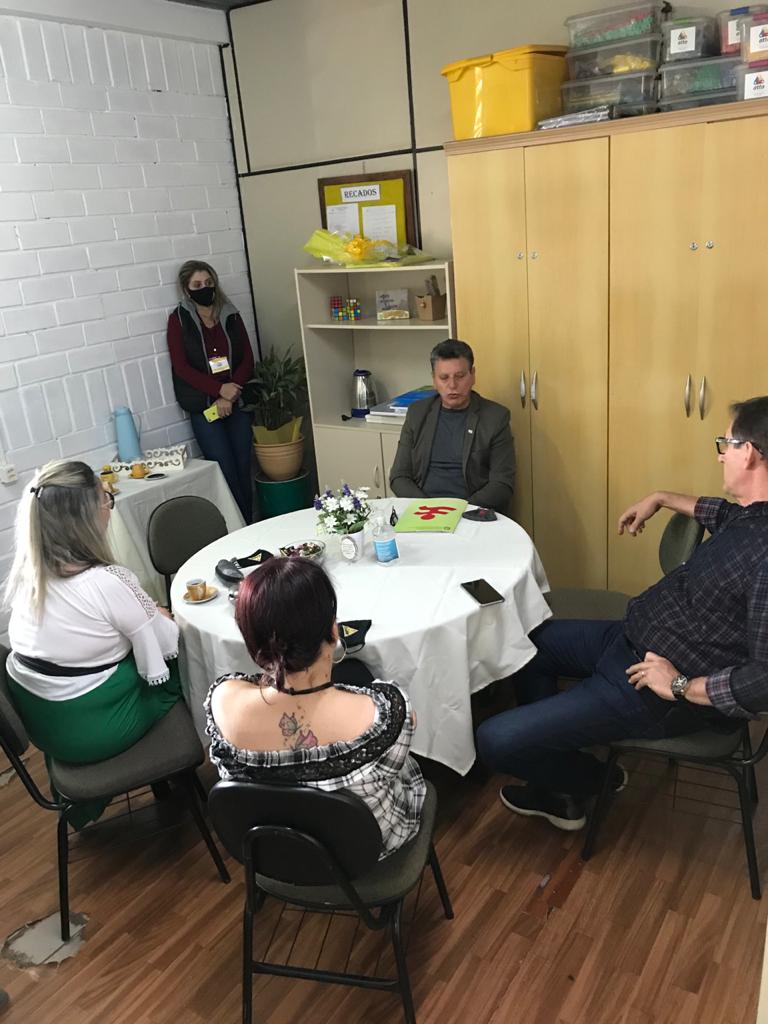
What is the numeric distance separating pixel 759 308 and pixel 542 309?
34.5 inches

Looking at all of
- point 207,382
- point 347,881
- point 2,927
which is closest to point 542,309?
point 207,382

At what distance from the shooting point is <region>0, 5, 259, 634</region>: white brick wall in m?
4.00

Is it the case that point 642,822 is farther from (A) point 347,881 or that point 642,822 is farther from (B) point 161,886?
(B) point 161,886

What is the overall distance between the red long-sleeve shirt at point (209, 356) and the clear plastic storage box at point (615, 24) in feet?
7.45

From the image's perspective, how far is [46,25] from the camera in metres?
4.00

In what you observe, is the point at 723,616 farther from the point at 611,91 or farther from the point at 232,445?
the point at 232,445

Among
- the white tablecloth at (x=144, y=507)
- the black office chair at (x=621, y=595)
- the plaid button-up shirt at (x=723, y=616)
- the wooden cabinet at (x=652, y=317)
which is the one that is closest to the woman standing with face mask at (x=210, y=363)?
the white tablecloth at (x=144, y=507)

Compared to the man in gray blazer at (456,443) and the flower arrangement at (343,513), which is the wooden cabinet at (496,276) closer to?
the man in gray blazer at (456,443)

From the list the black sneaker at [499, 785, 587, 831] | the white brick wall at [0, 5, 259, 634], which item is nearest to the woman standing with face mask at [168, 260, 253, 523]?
the white brick wall at [0, 5, 259, 634]

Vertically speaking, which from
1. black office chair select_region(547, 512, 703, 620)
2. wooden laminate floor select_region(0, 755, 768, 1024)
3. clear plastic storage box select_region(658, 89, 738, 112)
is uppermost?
clear plastic storage box select_region(658, 89, 738, 112)

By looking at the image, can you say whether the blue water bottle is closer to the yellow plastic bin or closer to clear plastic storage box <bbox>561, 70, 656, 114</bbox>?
the yellow plastic bin

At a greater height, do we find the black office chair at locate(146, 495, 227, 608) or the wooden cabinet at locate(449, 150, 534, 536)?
the wooden cabinet at locate(449, 150, 534, 536)

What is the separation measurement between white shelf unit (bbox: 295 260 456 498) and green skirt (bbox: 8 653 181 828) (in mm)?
2323

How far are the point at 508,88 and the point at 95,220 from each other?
2.17 metres
